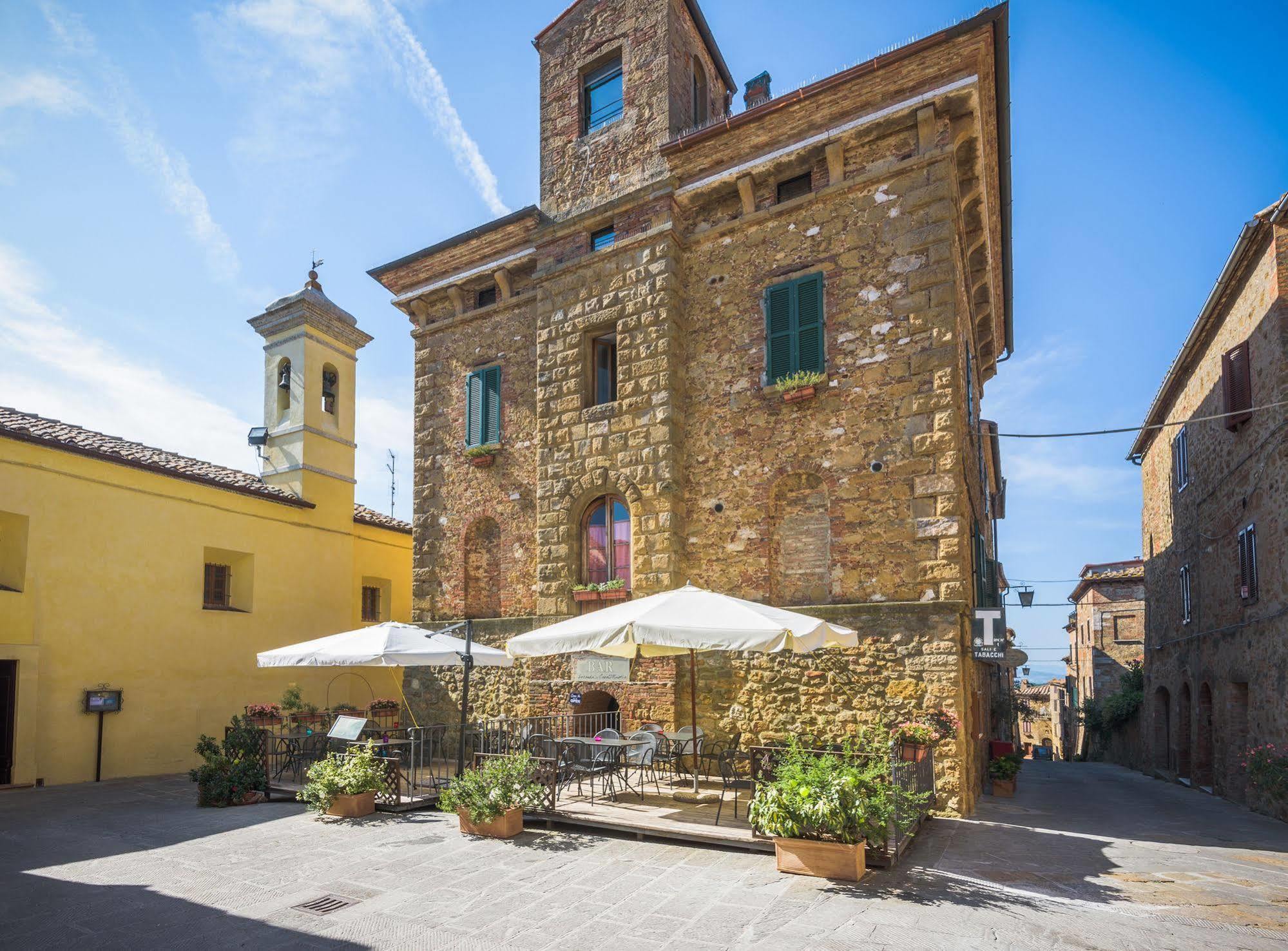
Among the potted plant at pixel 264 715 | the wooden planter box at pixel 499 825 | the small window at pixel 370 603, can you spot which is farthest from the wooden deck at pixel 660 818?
the small window at pixel 370 603

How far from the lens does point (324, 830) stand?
8.88 m

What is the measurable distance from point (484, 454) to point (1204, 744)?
1577cm

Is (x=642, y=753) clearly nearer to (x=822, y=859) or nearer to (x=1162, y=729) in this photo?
(x=822, y=859)

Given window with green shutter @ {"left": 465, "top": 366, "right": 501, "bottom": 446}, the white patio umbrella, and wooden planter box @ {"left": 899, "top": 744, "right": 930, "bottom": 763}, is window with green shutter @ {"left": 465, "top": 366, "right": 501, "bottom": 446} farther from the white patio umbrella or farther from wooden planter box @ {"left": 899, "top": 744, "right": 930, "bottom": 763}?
wooden planter box @ {"left": 899, "top": 744, "right": 930, "bottom": 763}

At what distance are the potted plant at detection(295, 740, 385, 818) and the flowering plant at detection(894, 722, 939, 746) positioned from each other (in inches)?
244

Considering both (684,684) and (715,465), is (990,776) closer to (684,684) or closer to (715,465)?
(684,684)

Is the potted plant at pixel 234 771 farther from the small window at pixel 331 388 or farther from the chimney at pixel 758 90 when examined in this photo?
the chimney at pixel 758 90

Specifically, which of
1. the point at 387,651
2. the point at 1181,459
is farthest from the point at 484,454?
the point at 1181,459

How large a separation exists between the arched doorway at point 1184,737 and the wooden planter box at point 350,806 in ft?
57.8

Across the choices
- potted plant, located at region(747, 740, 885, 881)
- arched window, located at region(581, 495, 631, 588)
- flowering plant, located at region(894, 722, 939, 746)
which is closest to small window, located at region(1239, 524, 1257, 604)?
flowering plant, located at region(894, 722, 939, 746)

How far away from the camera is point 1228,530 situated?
1477 cm

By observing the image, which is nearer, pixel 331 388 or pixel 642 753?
pixel 642 753

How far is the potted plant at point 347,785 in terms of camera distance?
31.0ft

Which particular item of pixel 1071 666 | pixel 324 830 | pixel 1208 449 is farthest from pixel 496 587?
pixel 1071 666
